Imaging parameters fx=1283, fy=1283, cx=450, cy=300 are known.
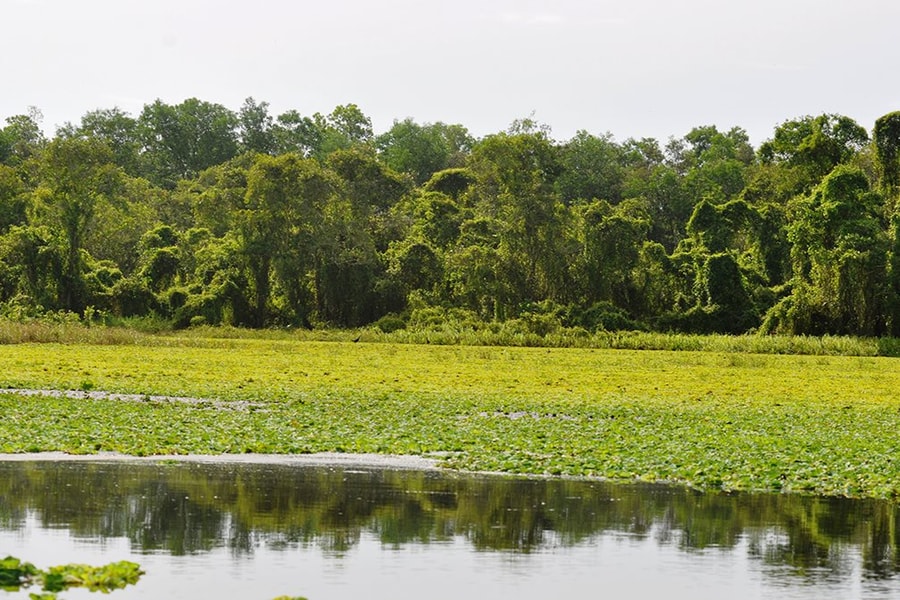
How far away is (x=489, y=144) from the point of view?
83.2 m

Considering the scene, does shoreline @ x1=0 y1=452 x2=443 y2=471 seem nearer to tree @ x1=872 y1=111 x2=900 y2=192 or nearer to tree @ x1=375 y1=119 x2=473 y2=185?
tree @ x1=872 y1=111 x2=900 y2=192

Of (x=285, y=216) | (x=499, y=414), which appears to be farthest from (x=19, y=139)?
(x=499, y=414)

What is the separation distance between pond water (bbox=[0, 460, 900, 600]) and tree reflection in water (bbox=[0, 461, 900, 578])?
0.04 m

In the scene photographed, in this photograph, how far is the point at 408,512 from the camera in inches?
659

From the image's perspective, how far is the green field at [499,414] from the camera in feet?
70.9

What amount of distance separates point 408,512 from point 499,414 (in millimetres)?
12954

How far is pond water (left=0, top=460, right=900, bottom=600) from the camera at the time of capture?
12844 millimetres

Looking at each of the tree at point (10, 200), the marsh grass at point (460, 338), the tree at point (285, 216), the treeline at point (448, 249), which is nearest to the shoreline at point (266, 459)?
the marsh grass at point (460, 338)

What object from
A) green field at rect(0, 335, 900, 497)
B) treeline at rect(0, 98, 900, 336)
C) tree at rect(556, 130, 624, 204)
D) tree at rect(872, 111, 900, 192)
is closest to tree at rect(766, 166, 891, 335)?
treeline at rect(0, 98, 900, 336)

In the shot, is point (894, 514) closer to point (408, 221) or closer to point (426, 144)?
point (408, 221)

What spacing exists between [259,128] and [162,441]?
4441 inches

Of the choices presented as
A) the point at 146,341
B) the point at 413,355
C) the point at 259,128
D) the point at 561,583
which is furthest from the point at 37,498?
the point at 259,128

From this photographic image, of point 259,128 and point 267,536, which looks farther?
point 259,128

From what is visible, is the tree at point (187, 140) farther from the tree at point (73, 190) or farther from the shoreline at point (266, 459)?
the shoreline at point (266, 459)
